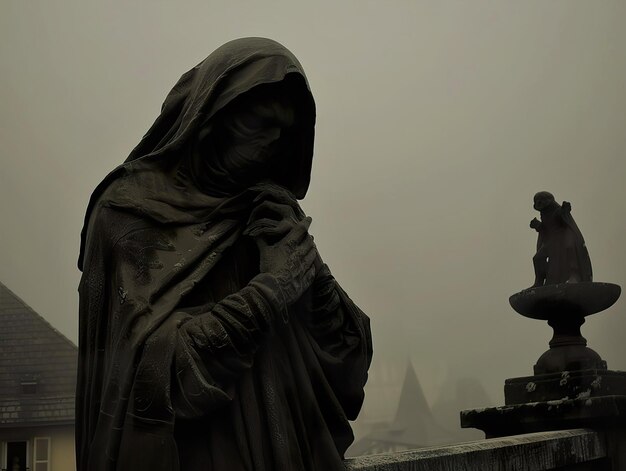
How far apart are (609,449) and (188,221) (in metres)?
3.96

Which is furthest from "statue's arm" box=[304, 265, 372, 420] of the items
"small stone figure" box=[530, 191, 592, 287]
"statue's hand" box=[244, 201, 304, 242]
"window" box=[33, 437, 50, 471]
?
"small stone figure" box=[530, 191, 592, 287]

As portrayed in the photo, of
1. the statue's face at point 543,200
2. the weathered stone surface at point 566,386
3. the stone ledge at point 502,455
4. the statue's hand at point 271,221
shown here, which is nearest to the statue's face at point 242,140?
the statue's hand at point 271,221

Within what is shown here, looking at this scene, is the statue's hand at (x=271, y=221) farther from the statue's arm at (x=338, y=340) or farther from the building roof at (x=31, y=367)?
the building roof at (x=31, y=367)

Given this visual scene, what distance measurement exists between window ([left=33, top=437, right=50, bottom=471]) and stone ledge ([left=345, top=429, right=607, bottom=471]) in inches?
64.7

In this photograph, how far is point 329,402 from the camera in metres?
1.77

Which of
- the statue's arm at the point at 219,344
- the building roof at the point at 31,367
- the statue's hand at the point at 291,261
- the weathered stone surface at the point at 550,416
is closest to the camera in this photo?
the statue's arm at the point at 219,344

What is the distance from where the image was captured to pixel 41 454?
3.26 meters

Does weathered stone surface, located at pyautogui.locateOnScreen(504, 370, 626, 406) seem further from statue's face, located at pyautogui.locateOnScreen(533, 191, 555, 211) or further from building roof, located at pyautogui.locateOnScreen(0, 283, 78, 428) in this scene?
building roof, located at pyautogui.locateOnScreen(0, 283, 78, 428)

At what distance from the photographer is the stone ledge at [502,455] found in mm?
2188

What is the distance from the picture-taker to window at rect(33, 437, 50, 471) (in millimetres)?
3145

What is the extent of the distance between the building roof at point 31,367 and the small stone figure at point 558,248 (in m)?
3.98

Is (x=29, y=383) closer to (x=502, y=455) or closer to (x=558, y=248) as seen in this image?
(x=502, y=455)

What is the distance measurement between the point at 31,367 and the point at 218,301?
2.61m

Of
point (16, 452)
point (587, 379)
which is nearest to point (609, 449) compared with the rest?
point (587, 379)
